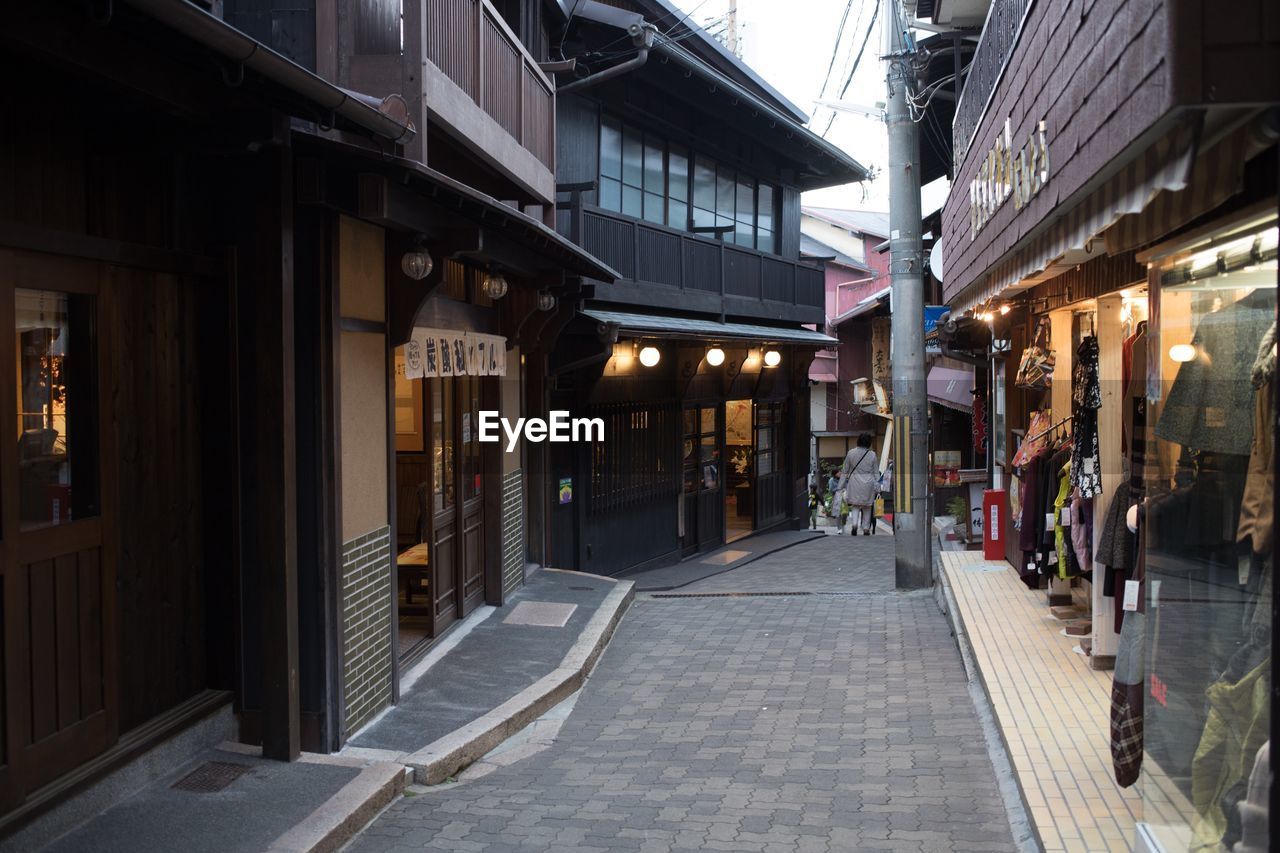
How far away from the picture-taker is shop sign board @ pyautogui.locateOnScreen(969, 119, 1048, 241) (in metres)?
6.50

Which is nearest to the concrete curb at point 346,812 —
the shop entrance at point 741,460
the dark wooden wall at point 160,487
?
the dark wooden wall at point 160,487

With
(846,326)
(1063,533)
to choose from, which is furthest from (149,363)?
(846,326)

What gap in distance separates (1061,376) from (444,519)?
5.81 m

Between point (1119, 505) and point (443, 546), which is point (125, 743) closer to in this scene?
point (443, 546)

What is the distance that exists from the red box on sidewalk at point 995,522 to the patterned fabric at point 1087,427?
507 cm

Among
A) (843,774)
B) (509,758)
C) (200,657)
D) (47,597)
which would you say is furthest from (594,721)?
(47,597)

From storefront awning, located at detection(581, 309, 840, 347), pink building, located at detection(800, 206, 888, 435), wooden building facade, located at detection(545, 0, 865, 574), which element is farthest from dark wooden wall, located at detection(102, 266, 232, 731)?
pink building, located at detection(800, 206, 888, 435)

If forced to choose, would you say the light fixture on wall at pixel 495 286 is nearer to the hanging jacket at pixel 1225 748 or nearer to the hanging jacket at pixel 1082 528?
the hanging jacket at pixel 1082 528

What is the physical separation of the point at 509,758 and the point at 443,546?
3.16 m

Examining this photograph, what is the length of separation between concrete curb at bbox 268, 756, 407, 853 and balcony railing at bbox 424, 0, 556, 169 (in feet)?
17.0

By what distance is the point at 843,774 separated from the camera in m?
7.05

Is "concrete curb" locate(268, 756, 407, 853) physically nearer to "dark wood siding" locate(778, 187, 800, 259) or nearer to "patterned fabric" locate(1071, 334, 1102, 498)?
"patterned fabric" locate(1071, 334, 1102, 498)

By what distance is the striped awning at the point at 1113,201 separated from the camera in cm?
372

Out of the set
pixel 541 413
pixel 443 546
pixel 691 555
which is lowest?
pixel 691 555
